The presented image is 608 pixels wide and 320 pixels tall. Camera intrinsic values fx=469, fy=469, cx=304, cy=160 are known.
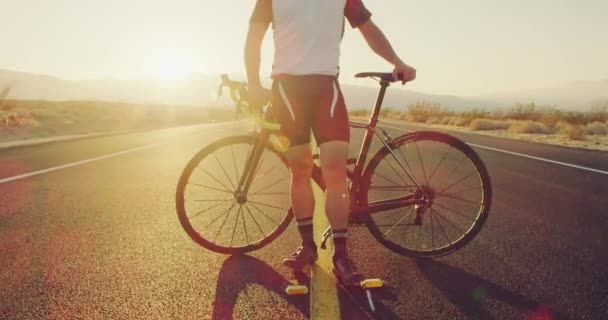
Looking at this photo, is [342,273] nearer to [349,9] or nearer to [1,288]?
[349,9]

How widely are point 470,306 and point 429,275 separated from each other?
518 mm

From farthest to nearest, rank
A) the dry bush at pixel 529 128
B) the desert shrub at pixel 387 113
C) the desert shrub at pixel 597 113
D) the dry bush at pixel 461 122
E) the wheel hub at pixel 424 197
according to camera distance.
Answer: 1. the desert shrub at pixel 387 113
2. the dry bush at pixel 461 122
3. the desert shrub at pixel 597 113
4. the dry bush at pixel 529 128
5. the wheel hub at pixel 424 197

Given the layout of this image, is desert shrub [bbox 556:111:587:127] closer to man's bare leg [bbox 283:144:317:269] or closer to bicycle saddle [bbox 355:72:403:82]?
bicycle saddle [bbox 355:72:403:82]

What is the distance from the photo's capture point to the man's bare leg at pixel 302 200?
3.15m

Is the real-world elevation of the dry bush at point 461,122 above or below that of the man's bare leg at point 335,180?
below

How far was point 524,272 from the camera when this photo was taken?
3.25 meters

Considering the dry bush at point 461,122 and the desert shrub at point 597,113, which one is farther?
the dry bush at point 461,122

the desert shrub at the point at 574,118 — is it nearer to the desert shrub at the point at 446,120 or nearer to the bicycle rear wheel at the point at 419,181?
the desert shrub at the point at 446,120

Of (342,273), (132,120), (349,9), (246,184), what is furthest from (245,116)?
(132,120)

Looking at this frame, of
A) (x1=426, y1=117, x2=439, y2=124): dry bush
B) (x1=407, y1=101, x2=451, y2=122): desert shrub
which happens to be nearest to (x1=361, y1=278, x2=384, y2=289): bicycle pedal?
(x1=426, y1=117, x2=439, y2=124): dry bush

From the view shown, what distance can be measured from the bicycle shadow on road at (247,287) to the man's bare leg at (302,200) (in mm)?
197

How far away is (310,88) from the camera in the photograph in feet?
9.71

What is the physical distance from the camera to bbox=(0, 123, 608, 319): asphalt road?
2.65 m

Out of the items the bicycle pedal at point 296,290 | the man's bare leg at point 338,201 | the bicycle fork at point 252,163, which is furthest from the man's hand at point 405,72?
the bicycle pedal at point 296,290
